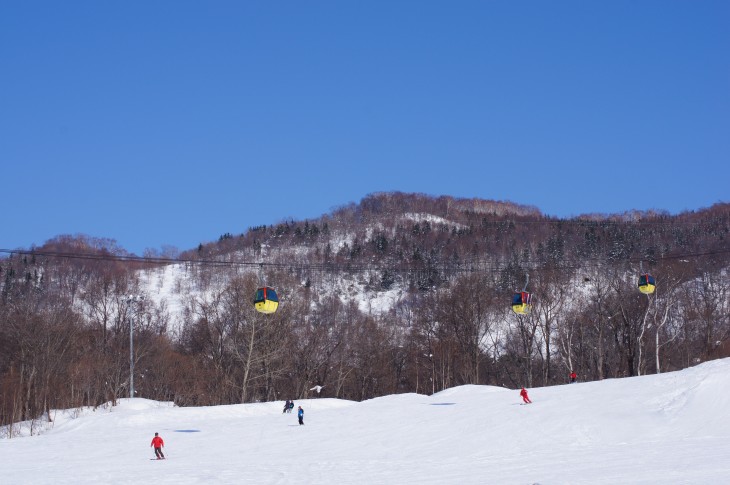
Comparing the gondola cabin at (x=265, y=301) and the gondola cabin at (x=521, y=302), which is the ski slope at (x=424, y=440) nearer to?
the gondola cabin at (x=521, y=302)

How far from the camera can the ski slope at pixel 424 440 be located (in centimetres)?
3031

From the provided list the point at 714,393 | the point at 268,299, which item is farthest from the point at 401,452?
the point at 714,393

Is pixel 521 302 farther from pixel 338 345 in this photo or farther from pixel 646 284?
pixel 338 345

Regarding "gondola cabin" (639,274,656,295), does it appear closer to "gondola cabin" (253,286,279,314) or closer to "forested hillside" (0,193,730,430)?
"forested hillside" (0,193,730,430)

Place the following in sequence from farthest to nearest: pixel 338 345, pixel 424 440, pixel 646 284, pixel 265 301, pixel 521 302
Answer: pixel 338 345 < pixel 646 284 < pixel 521 302 < pixel 265 301 < pixel 424 440

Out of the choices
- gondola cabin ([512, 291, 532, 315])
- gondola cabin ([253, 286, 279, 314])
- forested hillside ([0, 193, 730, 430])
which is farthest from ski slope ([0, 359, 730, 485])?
forested hillside ([0, 193, 730, 430])

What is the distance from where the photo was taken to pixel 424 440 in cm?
4025

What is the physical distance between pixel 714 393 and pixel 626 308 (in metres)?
33.2

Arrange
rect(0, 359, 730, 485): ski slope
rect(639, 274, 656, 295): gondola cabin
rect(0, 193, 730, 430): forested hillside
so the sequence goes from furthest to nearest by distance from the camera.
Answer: rect(0, 193, 730, 430): forested hillside < rect(639, 274, 656, 295): gondola cabin < rect(0, 359, 730, 485): ski slope

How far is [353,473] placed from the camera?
31.5 m

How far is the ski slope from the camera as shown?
1193 inches

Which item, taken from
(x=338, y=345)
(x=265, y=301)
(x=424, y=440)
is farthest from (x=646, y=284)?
(x=338, y=345)

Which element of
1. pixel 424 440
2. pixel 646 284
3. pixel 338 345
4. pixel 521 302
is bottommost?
pixel 424 440

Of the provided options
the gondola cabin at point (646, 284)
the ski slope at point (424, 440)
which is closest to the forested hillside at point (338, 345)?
the gondola cabin at point (646, 284)
